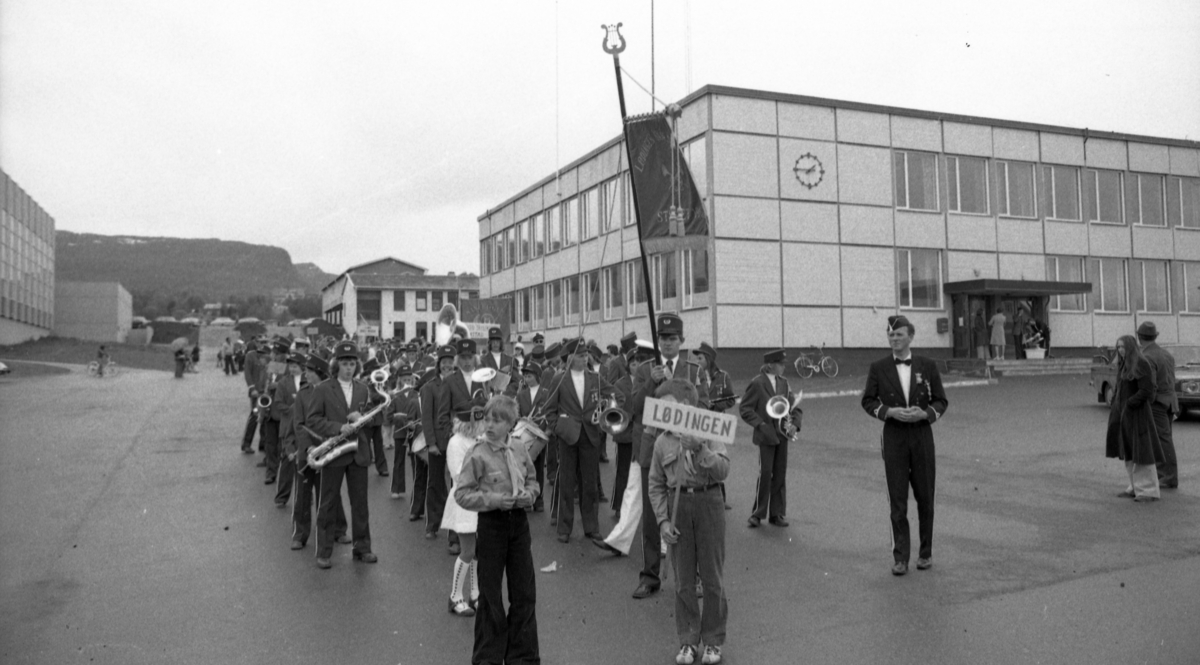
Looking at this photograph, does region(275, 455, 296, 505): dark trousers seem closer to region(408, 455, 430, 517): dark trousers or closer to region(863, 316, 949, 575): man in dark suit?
region(408, 455, 430, 517): dark trousers

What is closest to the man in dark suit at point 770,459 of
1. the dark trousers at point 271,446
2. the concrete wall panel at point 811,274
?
the dark trousers at point 271,446

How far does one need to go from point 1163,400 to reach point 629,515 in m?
7.29

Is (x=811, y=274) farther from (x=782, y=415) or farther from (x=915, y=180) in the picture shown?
(x=782, y=415)

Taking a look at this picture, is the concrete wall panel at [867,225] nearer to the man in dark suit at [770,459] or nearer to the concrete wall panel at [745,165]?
the concrete wall panel at [745,165]

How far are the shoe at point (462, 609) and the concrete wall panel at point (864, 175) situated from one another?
1074 inches

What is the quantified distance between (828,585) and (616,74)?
16.5 ft

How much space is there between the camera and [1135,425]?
33.2 ft

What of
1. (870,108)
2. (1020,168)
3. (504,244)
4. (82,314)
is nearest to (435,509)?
(870,108)

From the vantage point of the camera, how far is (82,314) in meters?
78.9

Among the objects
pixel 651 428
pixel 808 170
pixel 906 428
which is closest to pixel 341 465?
pixel 651 428

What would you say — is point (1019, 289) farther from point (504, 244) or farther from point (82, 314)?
point (82, 314)

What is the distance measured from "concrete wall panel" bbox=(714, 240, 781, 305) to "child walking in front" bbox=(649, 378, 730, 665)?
23801 millimetres

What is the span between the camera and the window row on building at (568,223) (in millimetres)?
30203

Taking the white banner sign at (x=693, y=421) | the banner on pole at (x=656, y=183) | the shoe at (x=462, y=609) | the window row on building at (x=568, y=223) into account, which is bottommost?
the shoe at (x=462, y=609)
